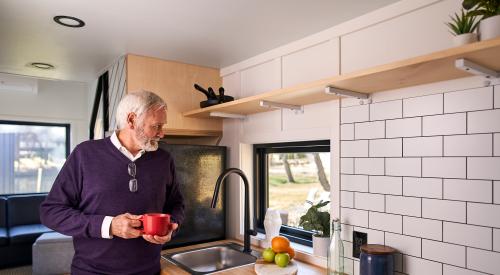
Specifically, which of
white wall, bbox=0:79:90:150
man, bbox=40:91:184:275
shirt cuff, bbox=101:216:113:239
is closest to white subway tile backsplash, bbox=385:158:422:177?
man, bbox=40:91:184:275

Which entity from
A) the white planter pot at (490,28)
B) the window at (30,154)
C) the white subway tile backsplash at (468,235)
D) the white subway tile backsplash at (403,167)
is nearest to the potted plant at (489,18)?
the white planter pot at (490,28)

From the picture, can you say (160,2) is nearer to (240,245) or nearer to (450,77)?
(450,77)

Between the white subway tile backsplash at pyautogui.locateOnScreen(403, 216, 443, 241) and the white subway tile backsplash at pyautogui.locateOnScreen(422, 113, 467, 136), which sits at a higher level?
the white subway tile backsplash at pyautogui.locateOnScreen(422, 113, 467, 136)

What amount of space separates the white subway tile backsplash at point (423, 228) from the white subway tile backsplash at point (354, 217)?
21cm

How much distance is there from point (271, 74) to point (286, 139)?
17.3 inches

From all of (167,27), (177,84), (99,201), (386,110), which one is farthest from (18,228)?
(386,110)

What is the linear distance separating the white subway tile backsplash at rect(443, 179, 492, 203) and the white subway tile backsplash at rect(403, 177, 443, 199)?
0.03m

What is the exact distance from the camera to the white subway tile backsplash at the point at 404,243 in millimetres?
1574

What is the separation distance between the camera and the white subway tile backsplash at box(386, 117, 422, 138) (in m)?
1.57

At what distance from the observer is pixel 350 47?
1854mm

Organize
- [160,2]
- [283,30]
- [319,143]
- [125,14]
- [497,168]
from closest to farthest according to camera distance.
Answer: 1. [497,168]
2. [160,2]
3. [125,14]
4. [283,30]
5. [319,143]

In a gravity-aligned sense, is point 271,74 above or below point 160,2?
below

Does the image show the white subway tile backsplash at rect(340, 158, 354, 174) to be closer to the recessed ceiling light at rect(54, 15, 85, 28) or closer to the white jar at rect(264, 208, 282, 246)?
the white jar at rect(264, 208, 282, 246)

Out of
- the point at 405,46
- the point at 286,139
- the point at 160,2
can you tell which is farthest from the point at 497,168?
the point at 160,2
